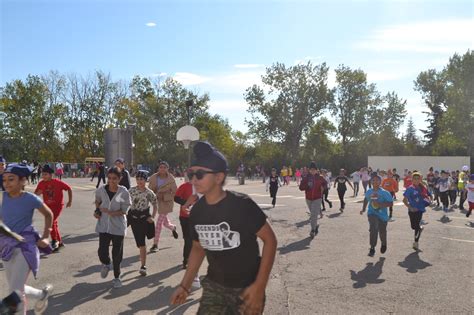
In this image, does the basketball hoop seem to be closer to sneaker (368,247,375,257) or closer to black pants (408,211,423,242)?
black pants (408,211,423,242)

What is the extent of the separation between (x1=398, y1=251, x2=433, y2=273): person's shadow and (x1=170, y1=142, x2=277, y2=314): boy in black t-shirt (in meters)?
5.76

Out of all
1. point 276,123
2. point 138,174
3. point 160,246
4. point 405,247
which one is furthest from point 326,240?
point 276,123

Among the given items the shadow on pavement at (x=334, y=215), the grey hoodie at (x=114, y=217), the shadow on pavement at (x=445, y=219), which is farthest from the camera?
the shadow on pavement at (x=334, y=215)

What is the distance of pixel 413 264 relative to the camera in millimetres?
8961

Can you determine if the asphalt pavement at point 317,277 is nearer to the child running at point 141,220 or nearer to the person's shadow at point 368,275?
the person's shadow at point 368,275

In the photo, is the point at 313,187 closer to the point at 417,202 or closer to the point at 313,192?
the point at 313,192

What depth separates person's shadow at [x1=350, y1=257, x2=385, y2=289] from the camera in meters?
7.46

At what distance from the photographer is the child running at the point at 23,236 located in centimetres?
492

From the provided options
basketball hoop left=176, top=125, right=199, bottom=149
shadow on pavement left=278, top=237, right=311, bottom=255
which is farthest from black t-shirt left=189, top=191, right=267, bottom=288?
basketball hoop left=176, top=125, right=199, bottom=149

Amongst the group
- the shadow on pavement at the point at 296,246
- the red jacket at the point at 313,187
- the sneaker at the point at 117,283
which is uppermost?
the red jacket at the point at 313,187

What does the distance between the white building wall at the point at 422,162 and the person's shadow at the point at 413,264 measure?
4904 centimetres

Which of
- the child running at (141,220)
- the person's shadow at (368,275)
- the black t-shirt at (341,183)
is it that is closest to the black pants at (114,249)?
the child running at (141,220)

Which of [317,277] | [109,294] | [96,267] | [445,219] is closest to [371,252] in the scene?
[317,277]

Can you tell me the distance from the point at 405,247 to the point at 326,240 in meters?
1.77
